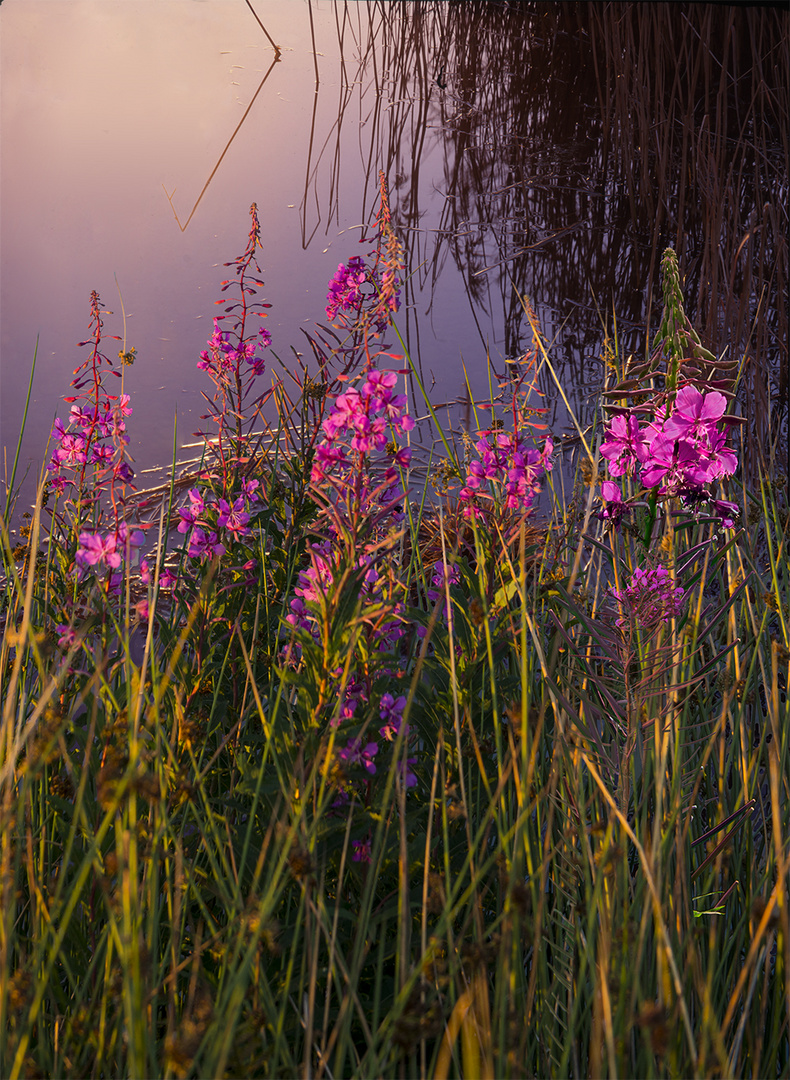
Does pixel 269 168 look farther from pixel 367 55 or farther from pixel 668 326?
pixel 668 326

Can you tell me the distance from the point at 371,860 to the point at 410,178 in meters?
5.06

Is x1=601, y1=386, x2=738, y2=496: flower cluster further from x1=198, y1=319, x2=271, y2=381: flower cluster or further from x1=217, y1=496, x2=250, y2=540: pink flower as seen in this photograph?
x1=198, y1=319, x2=271, y2=381: flower cluster

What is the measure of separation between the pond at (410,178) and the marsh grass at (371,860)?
2.07 metres

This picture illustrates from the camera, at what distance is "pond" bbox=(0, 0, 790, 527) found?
385 cm

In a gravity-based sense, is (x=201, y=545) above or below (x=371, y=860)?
above

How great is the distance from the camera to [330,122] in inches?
200

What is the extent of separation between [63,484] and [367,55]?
4895mm

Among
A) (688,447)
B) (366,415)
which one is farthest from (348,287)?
(688,447)

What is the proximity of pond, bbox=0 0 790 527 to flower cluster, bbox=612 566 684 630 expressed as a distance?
2343 millimetres

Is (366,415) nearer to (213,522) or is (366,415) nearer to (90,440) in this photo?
(213,522)

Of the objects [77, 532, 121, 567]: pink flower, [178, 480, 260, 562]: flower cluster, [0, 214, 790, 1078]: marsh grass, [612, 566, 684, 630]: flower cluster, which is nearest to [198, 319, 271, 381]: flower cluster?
[178, 480, 260, 562]: flower cluster

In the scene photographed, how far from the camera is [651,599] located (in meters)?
1.37

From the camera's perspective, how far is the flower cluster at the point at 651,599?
135 cm

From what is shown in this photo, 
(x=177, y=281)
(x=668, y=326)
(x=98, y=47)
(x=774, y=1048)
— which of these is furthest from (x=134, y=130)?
(x=774, y=1048)
